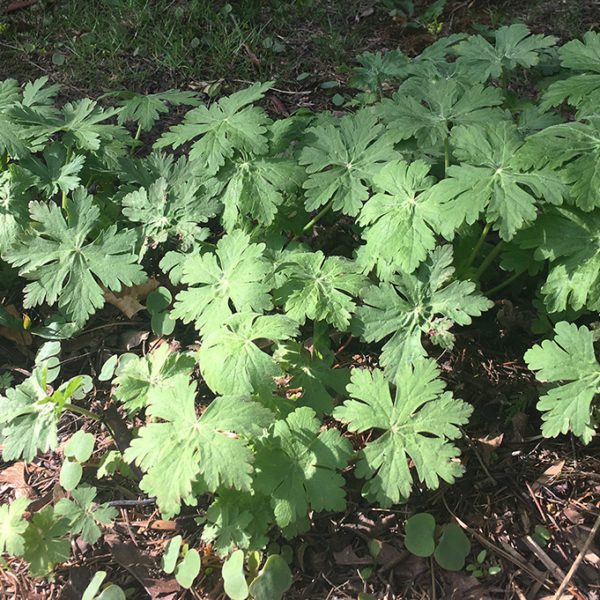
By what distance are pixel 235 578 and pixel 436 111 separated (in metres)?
1.82

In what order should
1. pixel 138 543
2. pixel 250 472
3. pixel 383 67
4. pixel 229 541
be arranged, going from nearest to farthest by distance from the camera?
1. pixel 250 472
2. pixel 229 541
3. pixel 138 543
4. pixel 383 67

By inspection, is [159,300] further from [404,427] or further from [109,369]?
[404,427]

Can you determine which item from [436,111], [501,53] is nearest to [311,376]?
[436,111]

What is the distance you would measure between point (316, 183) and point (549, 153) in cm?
82

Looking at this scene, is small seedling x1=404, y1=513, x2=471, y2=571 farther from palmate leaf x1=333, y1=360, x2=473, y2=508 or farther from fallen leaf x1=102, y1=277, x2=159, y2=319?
fallen leaf x1=102, y1=277, x2=159, y2=319

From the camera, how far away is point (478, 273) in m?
2.29

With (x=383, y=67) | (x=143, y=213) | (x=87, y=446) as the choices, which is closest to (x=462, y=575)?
(x=87, y=446)

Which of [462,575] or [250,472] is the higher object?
[250,472]

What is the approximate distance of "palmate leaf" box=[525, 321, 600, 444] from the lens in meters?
1.87

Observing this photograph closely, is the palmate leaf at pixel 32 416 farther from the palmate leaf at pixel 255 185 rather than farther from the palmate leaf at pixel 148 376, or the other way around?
the palmate leaf at pixel 255 185

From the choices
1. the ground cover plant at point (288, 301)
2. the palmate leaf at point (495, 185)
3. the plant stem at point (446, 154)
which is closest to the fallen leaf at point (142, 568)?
the ground cover plant at point (288, 301)

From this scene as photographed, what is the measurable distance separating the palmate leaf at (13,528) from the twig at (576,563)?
1.70 m

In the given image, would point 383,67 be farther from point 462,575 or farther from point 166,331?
point 462,575

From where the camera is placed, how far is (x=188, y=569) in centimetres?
195
